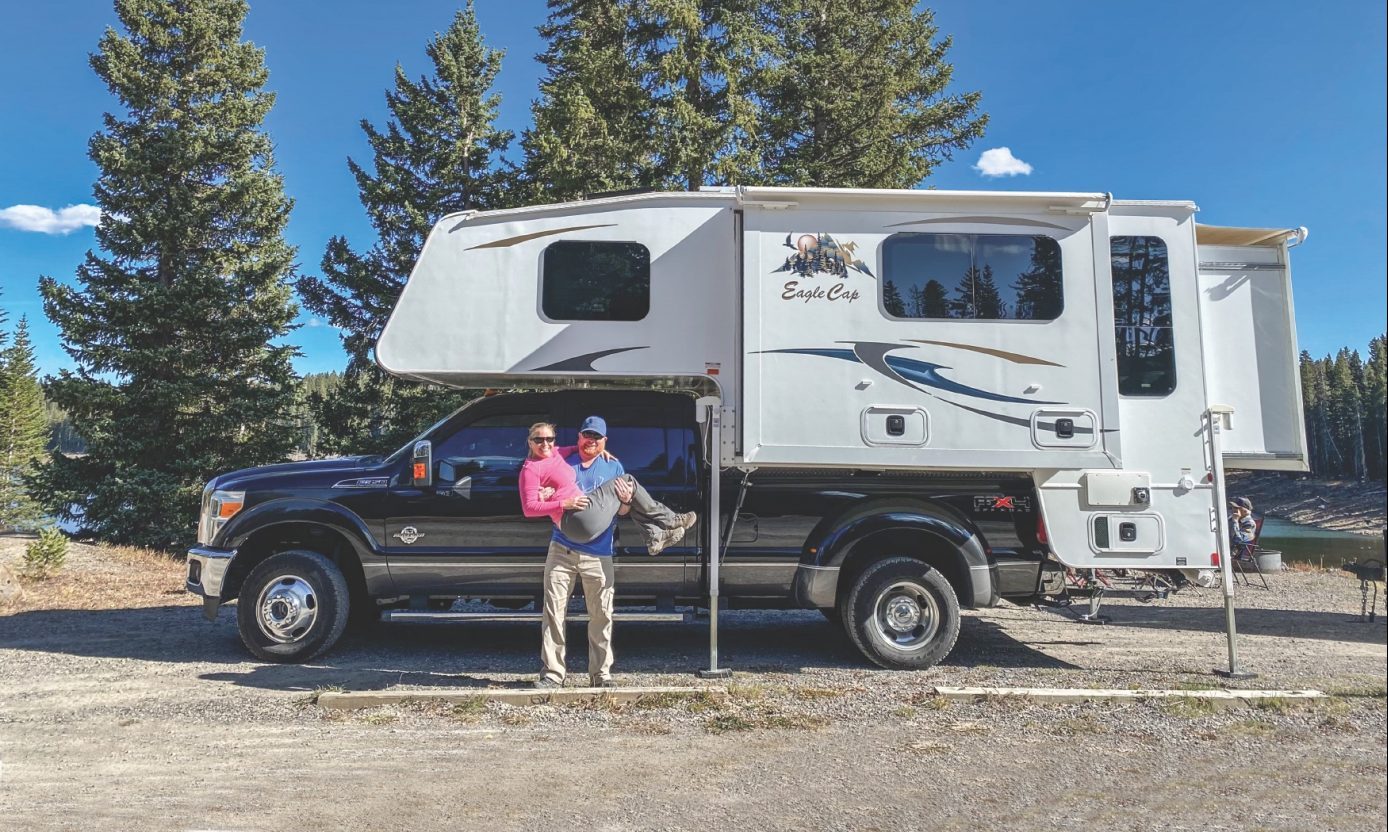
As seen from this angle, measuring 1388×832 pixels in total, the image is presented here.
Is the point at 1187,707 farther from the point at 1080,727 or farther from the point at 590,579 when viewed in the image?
the point at 590,579

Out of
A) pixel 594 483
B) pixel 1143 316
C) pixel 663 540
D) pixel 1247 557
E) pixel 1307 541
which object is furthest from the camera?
pixel 1307 541

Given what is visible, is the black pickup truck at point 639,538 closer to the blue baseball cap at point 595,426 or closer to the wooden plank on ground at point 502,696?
the blue baseball cap at point 595,426

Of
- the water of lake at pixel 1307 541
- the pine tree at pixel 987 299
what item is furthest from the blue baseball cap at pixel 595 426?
the water of lake at pixel 1307 541

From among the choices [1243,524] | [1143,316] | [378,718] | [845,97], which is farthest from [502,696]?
[845,97]

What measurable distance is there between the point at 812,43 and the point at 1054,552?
52.9ft

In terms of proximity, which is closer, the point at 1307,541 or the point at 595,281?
the point at 595,281

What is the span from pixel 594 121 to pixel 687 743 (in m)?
13.5

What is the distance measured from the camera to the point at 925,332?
5734mm

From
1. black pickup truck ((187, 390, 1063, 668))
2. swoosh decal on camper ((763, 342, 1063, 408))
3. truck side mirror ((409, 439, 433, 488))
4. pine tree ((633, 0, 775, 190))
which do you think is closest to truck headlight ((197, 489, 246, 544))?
black pickup truck ((187, 390, 1063, 668))

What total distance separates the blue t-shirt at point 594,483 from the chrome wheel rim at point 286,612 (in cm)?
219

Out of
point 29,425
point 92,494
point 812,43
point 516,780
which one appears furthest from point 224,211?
point 29,425

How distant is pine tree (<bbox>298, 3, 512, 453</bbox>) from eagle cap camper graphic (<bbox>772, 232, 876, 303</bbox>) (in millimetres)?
12779

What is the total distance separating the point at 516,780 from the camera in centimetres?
397

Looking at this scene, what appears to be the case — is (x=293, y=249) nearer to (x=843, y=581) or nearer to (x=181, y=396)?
(x=181, y=396)
